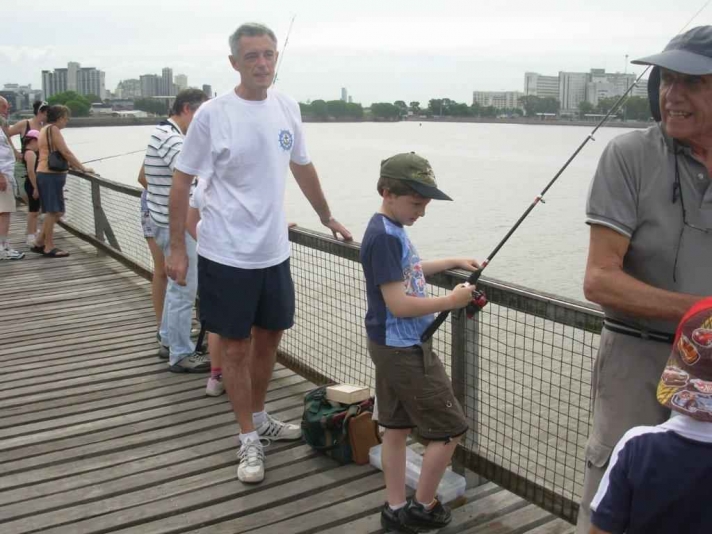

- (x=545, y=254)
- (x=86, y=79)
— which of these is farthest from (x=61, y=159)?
(x=86, y=79)

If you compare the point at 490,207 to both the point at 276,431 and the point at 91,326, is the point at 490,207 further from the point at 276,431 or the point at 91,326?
the point at 276,431

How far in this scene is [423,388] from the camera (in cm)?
268

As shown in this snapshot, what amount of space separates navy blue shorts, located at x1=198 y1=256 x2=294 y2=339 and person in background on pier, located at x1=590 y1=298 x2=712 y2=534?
6.35 ft

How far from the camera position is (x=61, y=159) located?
795 centimetres

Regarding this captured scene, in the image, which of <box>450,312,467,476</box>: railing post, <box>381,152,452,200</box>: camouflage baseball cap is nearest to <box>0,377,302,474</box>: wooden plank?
<box>450,312,467,476</box>: railing post

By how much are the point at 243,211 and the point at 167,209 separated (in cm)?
146

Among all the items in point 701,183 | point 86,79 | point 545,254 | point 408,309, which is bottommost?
point 545,254

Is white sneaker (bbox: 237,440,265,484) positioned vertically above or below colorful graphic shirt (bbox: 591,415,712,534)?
below

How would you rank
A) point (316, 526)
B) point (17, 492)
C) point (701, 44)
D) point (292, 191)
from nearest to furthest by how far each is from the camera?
1. point (701, 44)
2. point (316, 526)
3. point (17, 492)
4. point (292, 191)

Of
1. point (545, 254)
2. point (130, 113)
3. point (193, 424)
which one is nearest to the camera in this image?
point (193, 424)

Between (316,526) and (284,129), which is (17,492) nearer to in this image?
(316,526)

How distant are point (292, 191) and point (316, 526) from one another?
82.1 ft

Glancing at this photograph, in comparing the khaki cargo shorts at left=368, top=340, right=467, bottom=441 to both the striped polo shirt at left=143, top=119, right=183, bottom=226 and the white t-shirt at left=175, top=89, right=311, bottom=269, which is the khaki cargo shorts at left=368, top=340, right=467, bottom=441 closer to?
the white t-shirt at left=175, top=89, right=311, bottom=269

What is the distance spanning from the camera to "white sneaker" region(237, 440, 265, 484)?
3.28 meters
